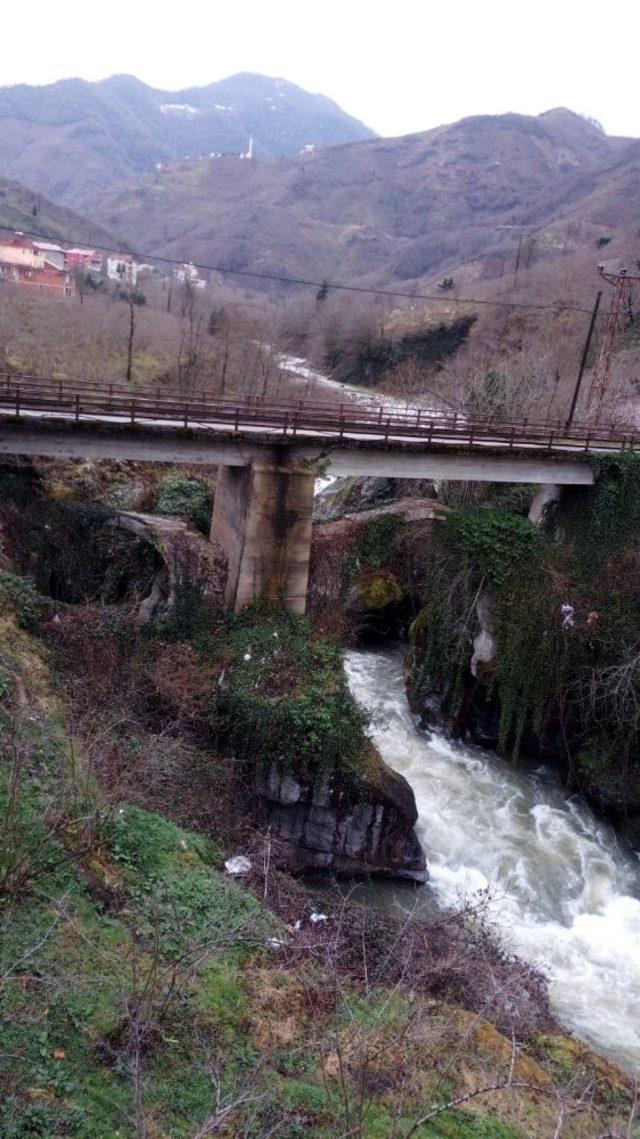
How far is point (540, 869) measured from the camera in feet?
57.0

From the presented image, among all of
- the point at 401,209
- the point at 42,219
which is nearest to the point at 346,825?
the point at 42,219

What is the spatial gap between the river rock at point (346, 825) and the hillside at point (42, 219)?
361 ft

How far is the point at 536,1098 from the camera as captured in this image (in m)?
9.84

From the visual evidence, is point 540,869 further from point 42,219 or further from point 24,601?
point 42,219

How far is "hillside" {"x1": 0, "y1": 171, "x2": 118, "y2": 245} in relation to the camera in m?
110

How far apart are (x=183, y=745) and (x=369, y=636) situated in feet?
36.4

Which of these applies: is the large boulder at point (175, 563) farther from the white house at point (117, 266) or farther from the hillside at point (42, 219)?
the hillside at point (42, 219)

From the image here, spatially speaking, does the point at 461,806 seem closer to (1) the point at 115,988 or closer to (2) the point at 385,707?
(2) the point at 385,707

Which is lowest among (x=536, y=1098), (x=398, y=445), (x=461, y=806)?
(x=461, y=806)

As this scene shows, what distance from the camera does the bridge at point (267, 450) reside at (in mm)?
19281

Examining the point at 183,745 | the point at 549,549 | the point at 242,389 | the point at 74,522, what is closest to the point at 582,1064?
the point at 183,745

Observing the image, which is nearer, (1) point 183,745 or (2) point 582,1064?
(2) point 582,1064

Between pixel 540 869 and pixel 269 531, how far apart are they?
11124 mm

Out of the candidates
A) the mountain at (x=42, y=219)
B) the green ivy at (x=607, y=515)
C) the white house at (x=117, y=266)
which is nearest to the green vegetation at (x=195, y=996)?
the green ivy at (x=607, y=515)
